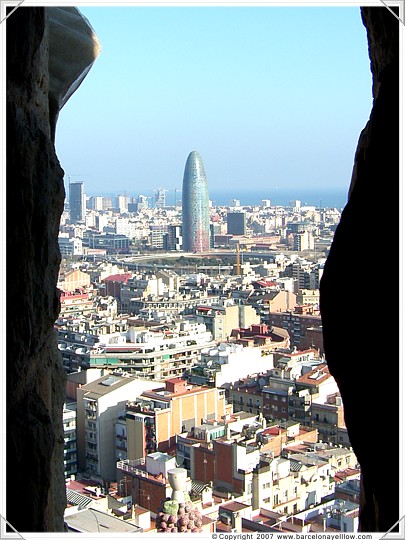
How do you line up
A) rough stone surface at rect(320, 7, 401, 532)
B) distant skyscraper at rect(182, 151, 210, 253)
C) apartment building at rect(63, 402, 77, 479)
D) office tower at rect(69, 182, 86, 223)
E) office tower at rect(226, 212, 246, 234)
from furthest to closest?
office tower at rect(69, 182, 86, 223) < office tower at rect(226, 212, 246, 234) < distant skyscraper at rect(182, 151, 210, 253) < apartment building at rect(63, 402, 77, 479) < rough stone surface at rect(320, 7, 401, 532)

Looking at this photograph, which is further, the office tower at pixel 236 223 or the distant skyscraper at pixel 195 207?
the office tower at pixel 236 223

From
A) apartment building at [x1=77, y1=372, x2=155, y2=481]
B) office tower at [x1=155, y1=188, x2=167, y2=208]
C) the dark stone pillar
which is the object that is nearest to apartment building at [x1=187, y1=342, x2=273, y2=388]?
apartment building at [x1=77, y1=372, x2=155, y2=481]

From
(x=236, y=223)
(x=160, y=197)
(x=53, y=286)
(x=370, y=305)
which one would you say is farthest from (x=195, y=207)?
(x=370, y=305)

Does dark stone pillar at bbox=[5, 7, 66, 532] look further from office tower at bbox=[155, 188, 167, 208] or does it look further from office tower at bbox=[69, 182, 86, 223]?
office tower at bbox=[155, 188, 167, 208]

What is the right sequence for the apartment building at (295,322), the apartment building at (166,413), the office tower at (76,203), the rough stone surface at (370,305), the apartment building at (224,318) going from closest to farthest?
1. the rough stone surface at (370,305)
2. the apartment building at (166,413)
3. the apartment building at (295,322)
4. the apartment building at (224,318)
5. the office tower at (76,203)

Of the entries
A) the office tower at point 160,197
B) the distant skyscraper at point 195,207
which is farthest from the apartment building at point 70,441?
the office tower at point 160,197

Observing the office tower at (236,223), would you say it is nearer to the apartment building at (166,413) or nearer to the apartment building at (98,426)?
the apartment building at (166,413)

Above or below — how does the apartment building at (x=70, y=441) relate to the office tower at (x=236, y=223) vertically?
below

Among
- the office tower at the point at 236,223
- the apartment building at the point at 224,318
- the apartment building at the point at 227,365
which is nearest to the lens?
the apartment building at the point at 227,365
